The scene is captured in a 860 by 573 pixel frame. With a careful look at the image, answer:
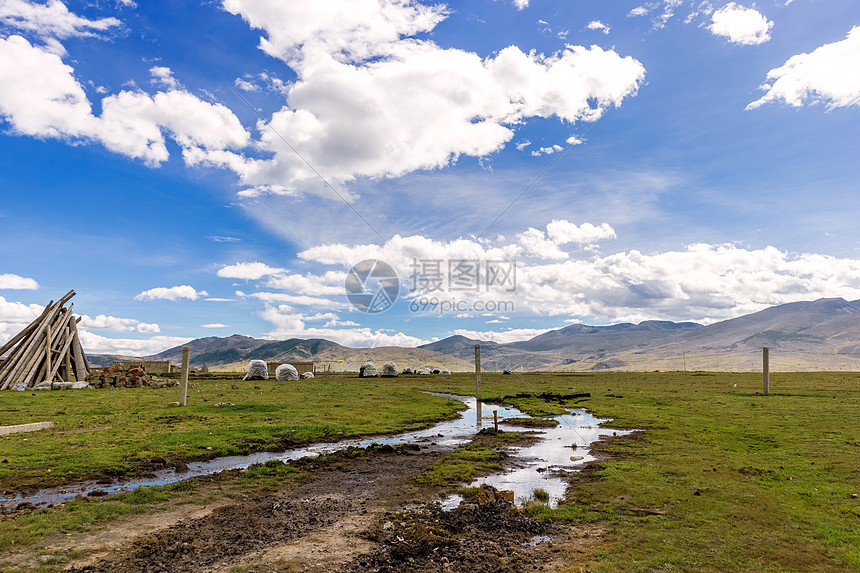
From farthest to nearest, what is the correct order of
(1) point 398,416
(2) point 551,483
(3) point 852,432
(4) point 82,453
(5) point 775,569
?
(1) point 398,416 → (3) point 852,432 → (4) point 82,453 → (2) point 551,483 → (5) point 775,569

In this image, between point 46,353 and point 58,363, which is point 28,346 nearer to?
point 46,353

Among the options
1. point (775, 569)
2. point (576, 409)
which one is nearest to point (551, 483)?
point (775, 569)

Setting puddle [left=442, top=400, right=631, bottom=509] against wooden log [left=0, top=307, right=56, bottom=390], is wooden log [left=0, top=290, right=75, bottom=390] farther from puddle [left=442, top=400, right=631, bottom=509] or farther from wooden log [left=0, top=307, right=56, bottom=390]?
puddle [left=442, top=400, right=631, bottom=509]

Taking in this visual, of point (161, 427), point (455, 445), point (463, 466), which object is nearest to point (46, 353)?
point (161, 427)

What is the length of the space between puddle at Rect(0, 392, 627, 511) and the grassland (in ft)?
4.07

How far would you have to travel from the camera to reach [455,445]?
24.2 metres

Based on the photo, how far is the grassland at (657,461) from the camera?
34.1 ft

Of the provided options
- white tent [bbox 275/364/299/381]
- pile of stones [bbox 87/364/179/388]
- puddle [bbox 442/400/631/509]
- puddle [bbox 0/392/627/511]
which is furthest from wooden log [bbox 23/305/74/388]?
puddle [bbox 442/400/631/509]

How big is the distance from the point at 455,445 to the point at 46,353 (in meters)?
54.3

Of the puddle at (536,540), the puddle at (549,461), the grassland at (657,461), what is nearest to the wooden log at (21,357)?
the grassland at (657,461)

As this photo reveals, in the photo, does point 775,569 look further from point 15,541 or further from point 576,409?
point 576,409

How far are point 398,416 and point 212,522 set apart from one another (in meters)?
23.7

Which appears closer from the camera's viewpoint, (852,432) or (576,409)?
(852,432)

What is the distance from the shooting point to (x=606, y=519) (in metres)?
12.4
